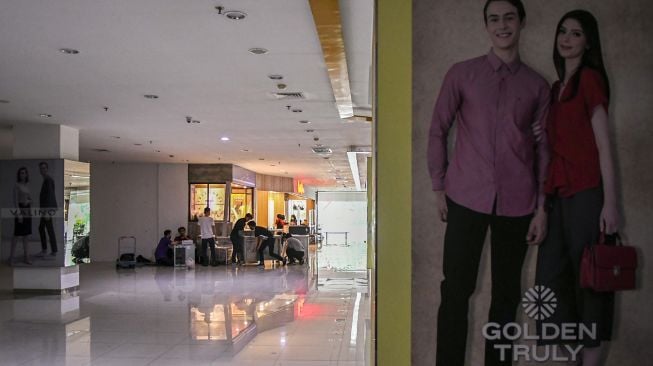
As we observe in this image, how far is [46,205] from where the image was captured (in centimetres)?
1093

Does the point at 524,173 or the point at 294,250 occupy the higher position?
the point at 524,173

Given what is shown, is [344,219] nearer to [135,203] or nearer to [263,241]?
[263,241]

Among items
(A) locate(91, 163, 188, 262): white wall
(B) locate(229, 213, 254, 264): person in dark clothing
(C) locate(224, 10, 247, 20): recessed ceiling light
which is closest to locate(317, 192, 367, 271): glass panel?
(B) locate(229, 213, 254, 264): person in dark clothing

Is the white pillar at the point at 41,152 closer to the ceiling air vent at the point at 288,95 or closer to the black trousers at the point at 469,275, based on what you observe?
the ceiling air vent at the point at 288,95

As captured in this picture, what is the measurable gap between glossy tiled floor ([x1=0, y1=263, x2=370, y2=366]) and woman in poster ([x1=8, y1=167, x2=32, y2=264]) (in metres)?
1.00

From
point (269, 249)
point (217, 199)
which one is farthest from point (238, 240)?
point (217, 199)

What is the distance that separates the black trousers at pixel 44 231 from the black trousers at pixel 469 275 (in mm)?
9814

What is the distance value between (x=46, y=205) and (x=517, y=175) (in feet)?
33.5

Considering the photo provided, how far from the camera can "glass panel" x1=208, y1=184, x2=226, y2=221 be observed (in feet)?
67.0

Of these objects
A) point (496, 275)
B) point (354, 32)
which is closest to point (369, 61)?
point (354, 32)

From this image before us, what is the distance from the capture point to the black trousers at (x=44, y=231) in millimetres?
10891

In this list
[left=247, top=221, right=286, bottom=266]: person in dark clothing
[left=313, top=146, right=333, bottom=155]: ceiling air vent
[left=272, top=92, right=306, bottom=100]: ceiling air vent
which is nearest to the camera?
[left=272, top=92, right=306, bottom=100]: ceiling air vent

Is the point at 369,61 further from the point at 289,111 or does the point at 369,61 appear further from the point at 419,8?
the point at 419,8

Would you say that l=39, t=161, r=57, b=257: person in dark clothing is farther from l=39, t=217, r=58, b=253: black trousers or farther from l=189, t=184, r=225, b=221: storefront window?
l=189, t=184, r=225, b=221: storefront window
